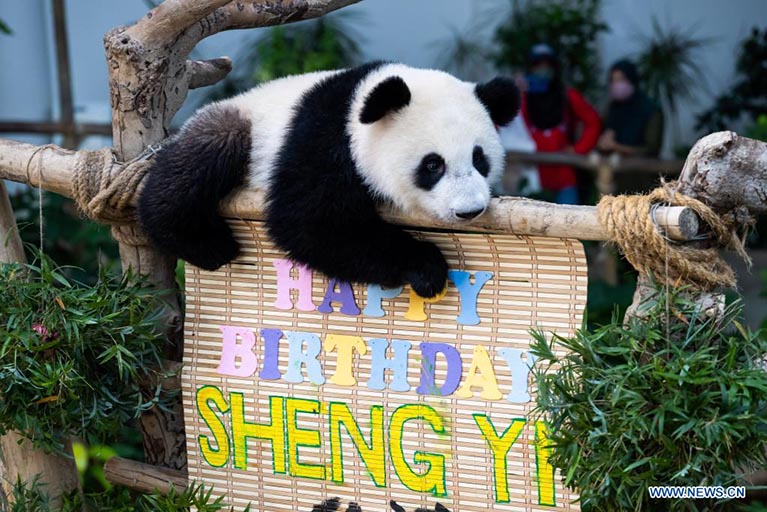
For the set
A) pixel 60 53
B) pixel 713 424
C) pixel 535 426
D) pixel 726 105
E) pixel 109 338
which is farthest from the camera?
pixel 726 105

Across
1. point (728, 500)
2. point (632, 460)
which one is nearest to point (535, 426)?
point (632, 460)

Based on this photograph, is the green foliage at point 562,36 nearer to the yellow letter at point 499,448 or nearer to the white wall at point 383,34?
the white wall at point 383,34

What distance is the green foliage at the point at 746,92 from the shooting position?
6043mm

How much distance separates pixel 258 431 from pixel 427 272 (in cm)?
58

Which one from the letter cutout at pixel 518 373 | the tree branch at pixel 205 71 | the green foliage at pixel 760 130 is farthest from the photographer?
the green foliage at pixel 760 130

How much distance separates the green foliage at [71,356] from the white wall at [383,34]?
3835 millimetres

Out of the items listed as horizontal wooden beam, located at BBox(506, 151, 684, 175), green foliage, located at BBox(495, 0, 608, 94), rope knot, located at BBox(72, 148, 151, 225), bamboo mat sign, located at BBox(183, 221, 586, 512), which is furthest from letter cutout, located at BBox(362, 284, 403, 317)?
green foliage, located at BBox(495, 0, 608, 94)

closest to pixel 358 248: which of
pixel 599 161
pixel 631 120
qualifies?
pixel 599 161

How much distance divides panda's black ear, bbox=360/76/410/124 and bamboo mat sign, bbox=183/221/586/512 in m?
0.29

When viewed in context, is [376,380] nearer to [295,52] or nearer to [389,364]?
[389,364]

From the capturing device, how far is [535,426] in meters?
1.91

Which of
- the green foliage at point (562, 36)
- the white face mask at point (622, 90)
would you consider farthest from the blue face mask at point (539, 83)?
the green foliage at point (562, 36)

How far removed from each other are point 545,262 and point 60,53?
460 centimetres

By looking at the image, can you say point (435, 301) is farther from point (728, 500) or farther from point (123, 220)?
point (123, 220)
